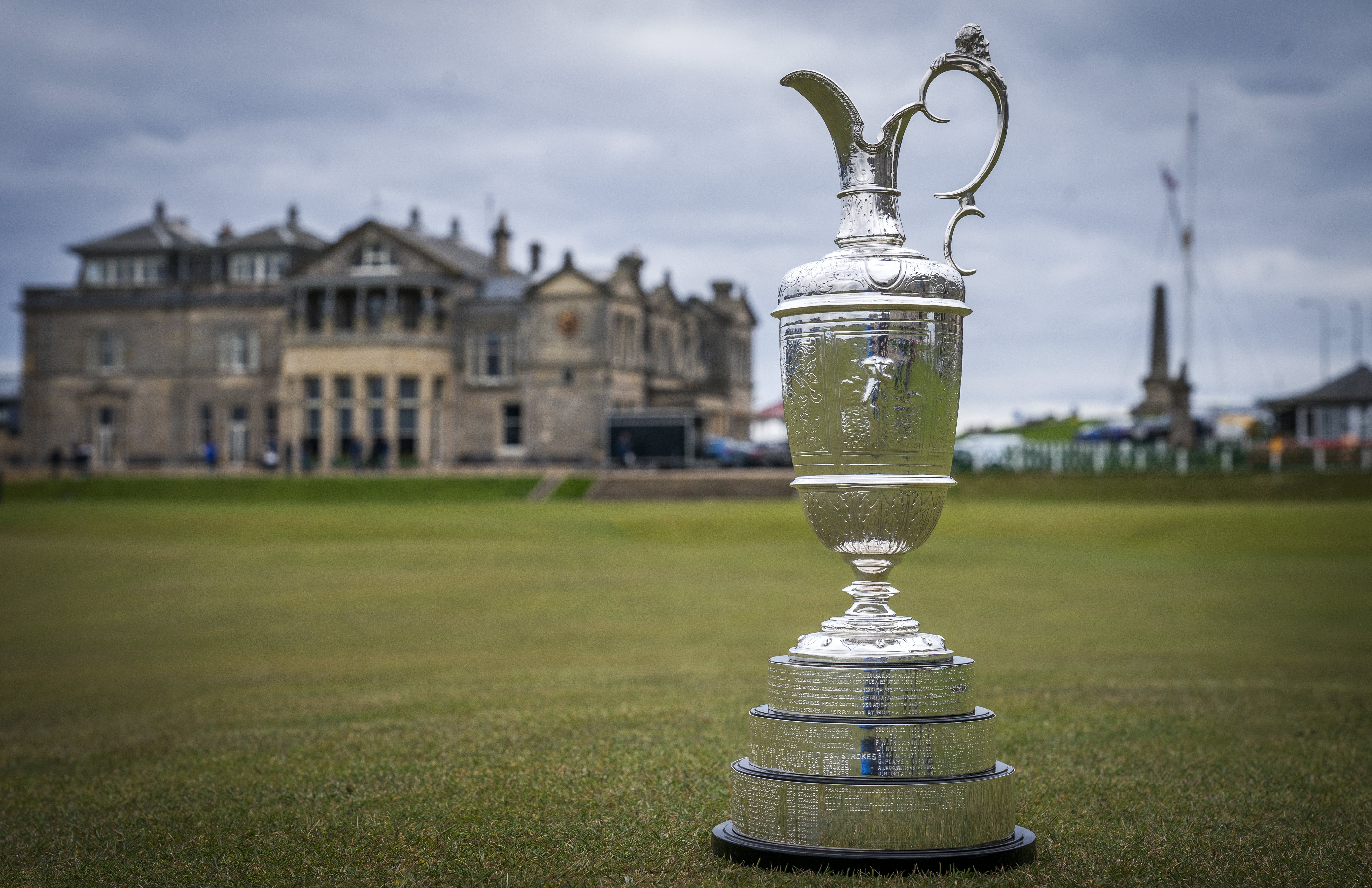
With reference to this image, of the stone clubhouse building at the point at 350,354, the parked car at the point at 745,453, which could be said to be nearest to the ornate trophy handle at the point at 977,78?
the parked car at the point at 745,453

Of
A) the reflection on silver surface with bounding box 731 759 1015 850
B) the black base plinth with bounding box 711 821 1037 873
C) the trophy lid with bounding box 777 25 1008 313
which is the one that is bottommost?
the black base plinth with bounding box 711 821 1037 873

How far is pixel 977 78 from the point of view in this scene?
20.9 feet

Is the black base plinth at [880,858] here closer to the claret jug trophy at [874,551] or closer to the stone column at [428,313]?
the claret jug trophy at [874,551]

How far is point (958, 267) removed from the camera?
648 centimetres

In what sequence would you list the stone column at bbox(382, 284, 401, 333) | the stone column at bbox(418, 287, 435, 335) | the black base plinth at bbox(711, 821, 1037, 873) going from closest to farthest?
the black base plinth at bbox(711, 821, 1037, 873) → the stone column at bbox(418, 287, 435, 335) → the stone column at bbox(382, 284, 401, 333)

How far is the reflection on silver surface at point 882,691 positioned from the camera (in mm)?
6055

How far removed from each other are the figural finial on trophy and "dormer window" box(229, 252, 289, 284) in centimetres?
6034

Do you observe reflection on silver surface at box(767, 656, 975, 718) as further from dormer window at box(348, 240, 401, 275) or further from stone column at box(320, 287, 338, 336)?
dormer window at box(348, 240, 401, 275)

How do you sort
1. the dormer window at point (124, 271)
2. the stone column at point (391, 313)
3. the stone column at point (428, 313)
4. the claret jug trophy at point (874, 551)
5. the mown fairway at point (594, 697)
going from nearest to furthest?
the claret jug trophy at point (874, 551) < the mown fairway at point (594, 697) < the stone column at point (428, 313) < the stone column at point (391, 313) < the dormer window at point (124, 271)

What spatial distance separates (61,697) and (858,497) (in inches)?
434

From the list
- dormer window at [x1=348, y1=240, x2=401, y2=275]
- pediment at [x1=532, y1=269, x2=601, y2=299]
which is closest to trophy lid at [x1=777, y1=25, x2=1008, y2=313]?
pediment at [x1=532, y1=269, x2=601, y2=299]

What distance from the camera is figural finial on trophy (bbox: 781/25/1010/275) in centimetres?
632

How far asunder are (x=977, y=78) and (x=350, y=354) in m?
54.6

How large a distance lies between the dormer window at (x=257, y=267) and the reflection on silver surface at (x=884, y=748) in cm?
6095
